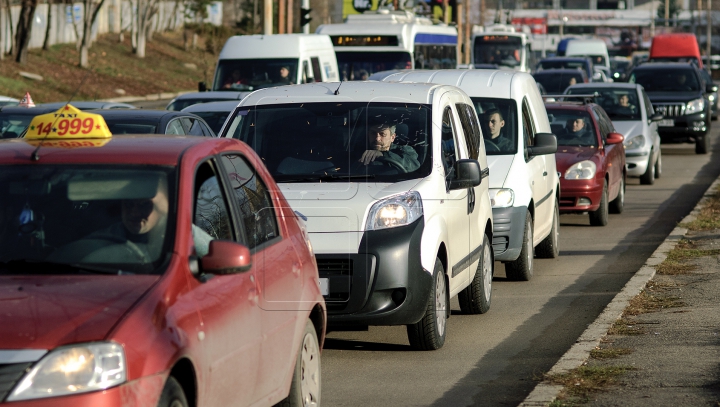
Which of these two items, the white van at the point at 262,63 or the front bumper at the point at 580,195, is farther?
the white van at the point at 262,63

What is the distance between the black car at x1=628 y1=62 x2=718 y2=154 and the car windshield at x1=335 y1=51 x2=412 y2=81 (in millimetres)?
5643

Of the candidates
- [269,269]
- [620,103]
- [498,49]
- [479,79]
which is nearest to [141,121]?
[479,79]

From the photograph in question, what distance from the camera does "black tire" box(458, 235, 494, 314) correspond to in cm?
951

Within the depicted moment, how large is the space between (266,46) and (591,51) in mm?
37438

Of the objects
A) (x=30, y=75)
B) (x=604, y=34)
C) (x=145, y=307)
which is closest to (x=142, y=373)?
(x=145, y=307)

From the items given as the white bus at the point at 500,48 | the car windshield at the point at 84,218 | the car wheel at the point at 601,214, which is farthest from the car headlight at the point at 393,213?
the white bus at the point at 500,48

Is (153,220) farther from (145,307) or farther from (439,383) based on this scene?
(439,383)

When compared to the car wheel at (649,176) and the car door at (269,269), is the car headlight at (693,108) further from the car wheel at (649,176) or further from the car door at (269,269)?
the car door at (269,269)

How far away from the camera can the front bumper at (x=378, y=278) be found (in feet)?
25.3

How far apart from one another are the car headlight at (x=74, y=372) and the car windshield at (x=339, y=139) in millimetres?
4241

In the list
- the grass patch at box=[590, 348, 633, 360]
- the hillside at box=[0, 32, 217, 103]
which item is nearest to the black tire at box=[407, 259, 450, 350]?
the grass patch at box=[590, 348, 633, 360]

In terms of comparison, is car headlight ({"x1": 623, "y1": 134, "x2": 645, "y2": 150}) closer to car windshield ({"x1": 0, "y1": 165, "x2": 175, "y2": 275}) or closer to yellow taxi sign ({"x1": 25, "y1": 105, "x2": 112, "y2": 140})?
yellow taxi sign ({"x1": 25, "y1": 105, "x2": 112, "y2": 140})

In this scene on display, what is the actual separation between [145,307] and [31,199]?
3.43 ft

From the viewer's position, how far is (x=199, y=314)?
4656 millimetres
